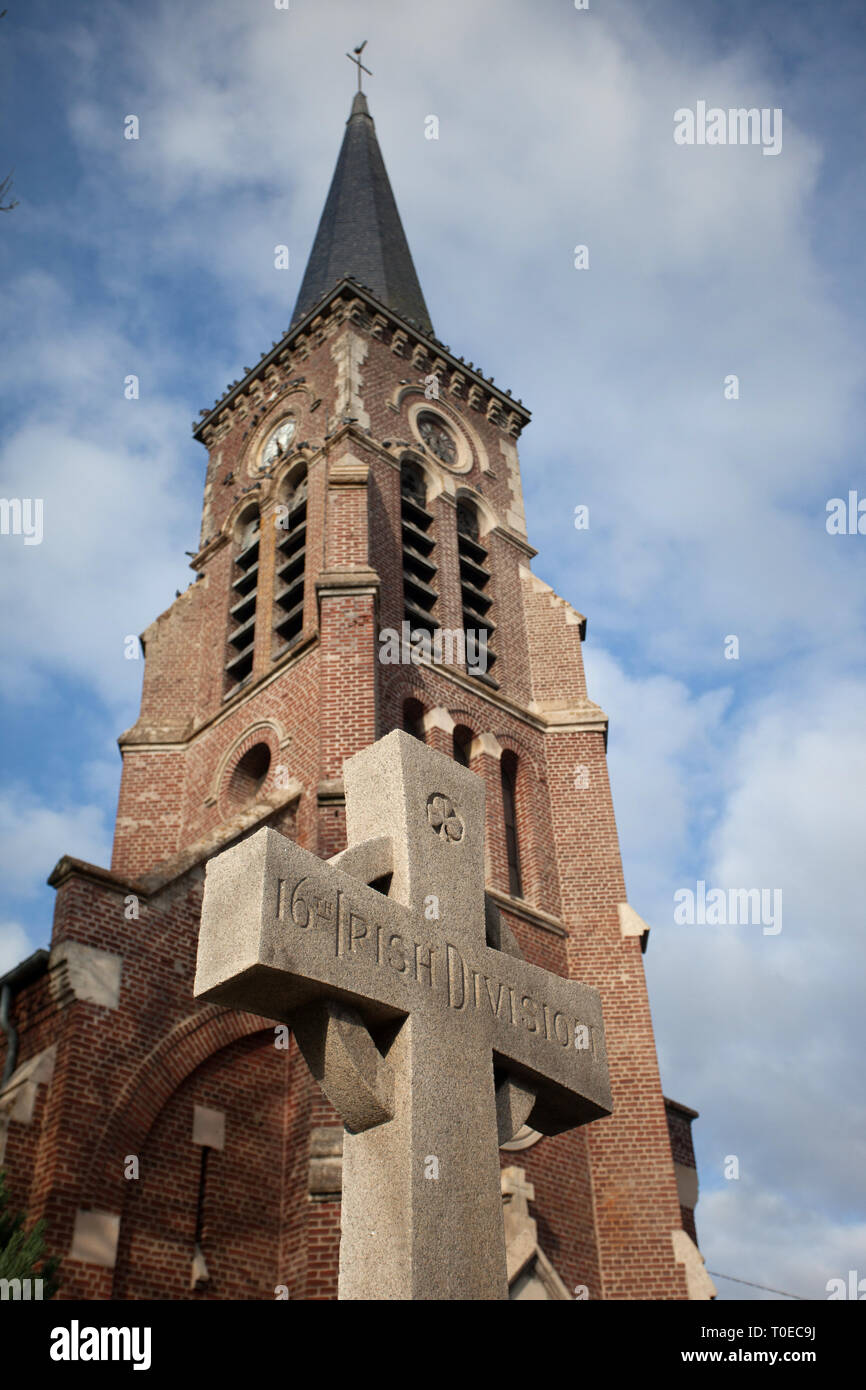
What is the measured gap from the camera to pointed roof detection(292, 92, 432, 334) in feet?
86.9

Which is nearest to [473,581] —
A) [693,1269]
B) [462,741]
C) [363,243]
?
[462,741]

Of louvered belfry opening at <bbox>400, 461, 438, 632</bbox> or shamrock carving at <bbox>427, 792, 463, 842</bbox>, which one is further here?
louvered belfry opening at <bbox>400, 461, 438, 632</bbox>

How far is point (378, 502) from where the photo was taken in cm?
1989

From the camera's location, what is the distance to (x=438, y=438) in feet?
76.5

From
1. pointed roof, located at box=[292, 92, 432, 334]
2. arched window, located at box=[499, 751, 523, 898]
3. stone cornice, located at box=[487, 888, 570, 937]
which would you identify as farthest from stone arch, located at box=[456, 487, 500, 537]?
stone cornice, located at box=[487, 888, 570, 937]

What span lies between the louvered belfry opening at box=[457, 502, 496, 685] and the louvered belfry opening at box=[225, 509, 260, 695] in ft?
11.7

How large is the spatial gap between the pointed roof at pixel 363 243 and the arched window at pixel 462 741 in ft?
34.6

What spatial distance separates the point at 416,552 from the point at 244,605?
3115 millimetres

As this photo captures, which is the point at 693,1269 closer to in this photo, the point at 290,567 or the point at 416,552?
the point at 416,552

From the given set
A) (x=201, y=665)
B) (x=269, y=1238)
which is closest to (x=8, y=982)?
(x=269, y=1238)

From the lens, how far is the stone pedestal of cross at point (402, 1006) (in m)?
4.23

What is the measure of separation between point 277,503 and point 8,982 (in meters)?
11.5

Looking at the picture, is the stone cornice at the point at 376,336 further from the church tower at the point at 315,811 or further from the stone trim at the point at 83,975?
the stone trim at the point at 83,975

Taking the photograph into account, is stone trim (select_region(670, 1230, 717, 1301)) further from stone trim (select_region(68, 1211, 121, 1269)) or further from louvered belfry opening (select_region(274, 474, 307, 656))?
louvered belfry opening (select_region(274, 474, 307, 656))
